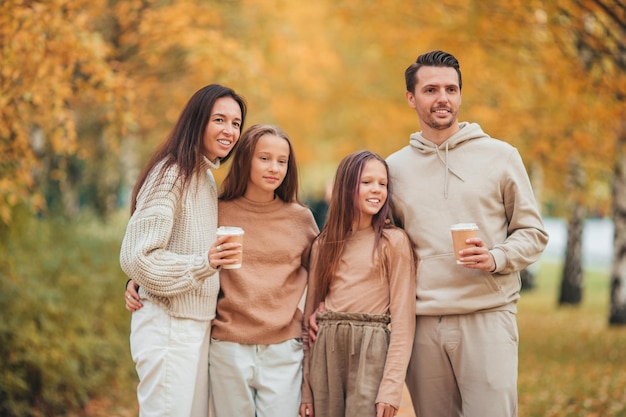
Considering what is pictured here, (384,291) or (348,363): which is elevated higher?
(384,291)

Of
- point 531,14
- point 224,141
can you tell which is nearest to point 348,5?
point 531,14

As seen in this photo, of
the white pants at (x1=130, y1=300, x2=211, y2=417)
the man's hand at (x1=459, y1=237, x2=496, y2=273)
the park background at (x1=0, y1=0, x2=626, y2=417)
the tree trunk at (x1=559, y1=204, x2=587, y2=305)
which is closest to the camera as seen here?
the man's hand at (x1=459, y1=237, x2=496, y2=273)

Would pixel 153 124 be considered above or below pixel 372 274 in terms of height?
above

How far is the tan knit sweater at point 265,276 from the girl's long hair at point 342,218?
0.15 m

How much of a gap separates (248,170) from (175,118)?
25.9 feet

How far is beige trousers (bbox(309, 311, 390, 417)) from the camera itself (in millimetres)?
3758

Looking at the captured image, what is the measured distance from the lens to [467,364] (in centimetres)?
380

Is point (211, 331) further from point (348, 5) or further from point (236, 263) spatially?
point (348, 5)

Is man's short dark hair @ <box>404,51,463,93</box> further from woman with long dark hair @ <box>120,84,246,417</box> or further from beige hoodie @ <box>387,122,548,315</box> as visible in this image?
woman with long dark hair @ <box>120,84,246,417</box>

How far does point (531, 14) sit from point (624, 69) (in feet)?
3.97

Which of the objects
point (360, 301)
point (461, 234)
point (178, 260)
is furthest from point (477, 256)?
point (178, 260)

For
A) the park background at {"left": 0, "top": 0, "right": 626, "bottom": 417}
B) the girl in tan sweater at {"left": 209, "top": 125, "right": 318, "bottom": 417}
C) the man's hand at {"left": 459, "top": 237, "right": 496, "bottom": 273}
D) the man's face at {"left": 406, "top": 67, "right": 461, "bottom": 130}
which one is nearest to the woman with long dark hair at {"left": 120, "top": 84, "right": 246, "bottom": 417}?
the girl in tan sweater at {"left": 209, "top": 125, "right": 318, "bottom": 417}

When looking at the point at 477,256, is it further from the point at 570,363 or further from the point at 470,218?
the point at 570,363

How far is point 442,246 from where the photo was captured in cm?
387
